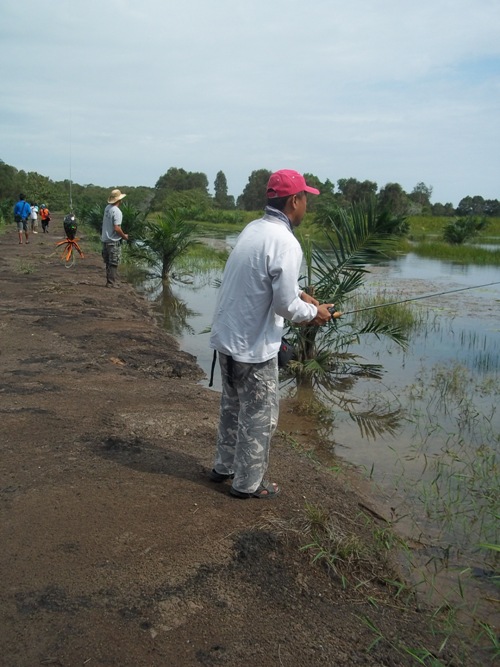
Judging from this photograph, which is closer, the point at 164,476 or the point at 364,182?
the point at 164,476

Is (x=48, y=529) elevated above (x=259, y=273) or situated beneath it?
situated beneath

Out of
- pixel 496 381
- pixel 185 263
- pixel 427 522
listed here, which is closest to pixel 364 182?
→ pixel 185 263

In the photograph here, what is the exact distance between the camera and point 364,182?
156ft

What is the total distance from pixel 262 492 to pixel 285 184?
1624 mm

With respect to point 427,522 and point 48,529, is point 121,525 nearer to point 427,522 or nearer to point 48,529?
point 48,529

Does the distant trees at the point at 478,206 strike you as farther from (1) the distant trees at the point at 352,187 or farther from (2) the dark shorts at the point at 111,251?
(2) the dark shorts at the point at 111,251

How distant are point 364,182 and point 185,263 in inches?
1192

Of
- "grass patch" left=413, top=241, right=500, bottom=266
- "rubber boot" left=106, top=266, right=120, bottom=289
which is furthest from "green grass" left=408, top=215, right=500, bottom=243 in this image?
"rubber boot" left=106, top=266, right=120, bottom=289

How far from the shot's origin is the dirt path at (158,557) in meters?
2.44

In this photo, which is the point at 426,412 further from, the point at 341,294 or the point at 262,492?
the point at 262,492

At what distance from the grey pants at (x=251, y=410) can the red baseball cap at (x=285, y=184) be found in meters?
0.84

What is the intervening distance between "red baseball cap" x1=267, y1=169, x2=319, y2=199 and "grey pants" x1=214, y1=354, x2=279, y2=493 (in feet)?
2.75

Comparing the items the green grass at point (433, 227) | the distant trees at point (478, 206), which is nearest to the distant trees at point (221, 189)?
the distant trees at point (478, 206)

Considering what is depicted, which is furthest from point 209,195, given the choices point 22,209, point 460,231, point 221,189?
point 22,209
